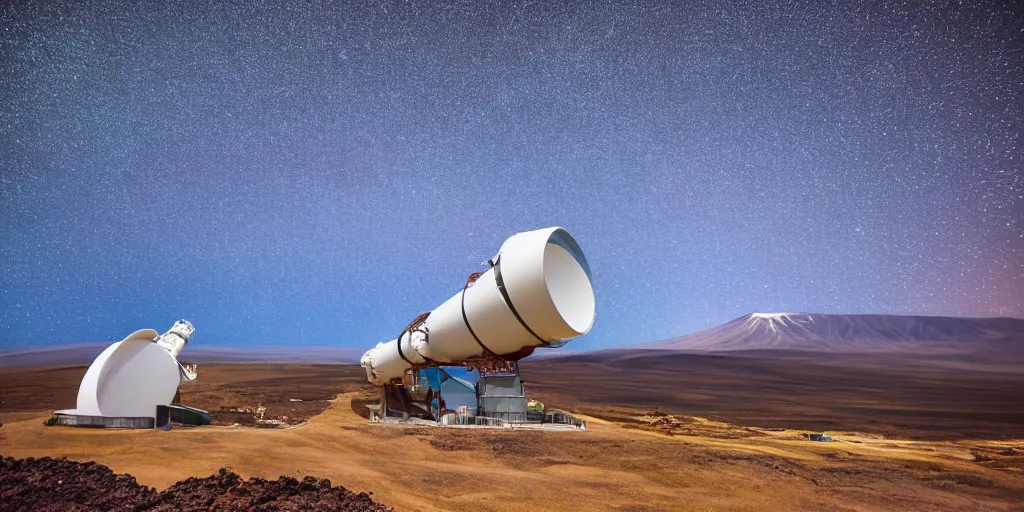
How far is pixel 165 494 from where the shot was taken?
7.12 metres

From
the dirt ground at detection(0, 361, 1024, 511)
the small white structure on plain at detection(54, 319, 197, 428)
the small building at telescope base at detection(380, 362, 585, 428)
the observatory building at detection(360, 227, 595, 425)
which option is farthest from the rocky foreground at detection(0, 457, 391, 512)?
the small building at telescope base at detection(380, 362, 585, 428)

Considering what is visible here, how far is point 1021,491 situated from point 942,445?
9.37 meters

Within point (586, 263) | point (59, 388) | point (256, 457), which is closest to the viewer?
point (256, 457)

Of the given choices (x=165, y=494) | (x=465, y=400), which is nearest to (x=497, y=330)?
(x=465, y=400)

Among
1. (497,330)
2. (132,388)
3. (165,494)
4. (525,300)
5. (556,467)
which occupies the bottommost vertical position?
(556,467)

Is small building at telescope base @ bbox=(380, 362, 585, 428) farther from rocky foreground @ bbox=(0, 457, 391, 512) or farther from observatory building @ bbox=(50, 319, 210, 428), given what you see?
rocky foreground @ bbox=(0, 457, 391, 512)

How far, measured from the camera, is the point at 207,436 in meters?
12.7

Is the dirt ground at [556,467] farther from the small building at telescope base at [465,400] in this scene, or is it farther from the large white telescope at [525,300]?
the large white telescope at [525,300]

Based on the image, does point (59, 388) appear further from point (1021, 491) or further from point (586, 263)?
point (1021, 491)

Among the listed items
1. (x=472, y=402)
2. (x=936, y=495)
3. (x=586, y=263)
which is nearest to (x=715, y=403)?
(x=472, y=402)

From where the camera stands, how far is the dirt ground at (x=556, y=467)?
885 centimetres

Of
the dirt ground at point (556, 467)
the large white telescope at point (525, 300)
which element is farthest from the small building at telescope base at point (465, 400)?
the dirt ground at point (556, 467)

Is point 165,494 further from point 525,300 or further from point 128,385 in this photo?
point 128,385

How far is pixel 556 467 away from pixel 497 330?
5.84 m
